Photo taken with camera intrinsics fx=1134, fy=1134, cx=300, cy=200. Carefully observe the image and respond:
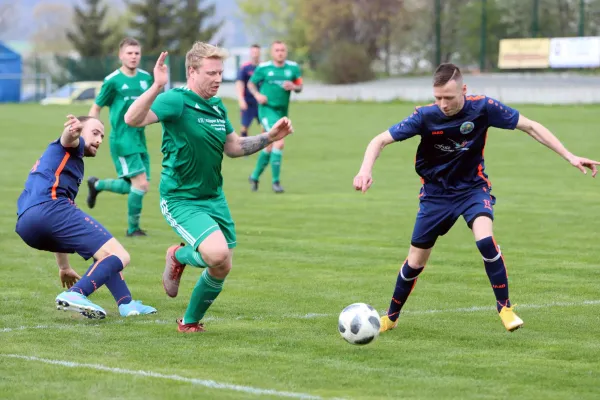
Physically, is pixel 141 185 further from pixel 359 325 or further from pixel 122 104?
pixel 359 325

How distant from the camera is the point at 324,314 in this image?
852 cm

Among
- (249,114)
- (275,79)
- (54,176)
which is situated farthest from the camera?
(249,114)

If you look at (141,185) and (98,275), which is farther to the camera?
(141,185)

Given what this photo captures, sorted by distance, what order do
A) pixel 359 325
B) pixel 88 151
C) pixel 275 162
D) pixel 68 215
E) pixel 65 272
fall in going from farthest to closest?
pixel 275 162
pixel 65 272
pixel 88 151
pixel 68 215
pixel 359 325

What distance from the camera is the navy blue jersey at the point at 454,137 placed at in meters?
7.71

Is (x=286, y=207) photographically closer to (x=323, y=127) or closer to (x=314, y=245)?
(x=314, y=245)

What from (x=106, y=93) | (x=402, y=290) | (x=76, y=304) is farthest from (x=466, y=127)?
(x=106, y=93)

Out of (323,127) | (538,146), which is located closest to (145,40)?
(323,127)

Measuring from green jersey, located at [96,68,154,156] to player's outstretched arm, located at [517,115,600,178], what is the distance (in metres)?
6.28

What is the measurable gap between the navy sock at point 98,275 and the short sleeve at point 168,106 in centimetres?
119

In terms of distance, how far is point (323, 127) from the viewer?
1324 inches

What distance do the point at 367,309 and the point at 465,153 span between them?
53.5 inches

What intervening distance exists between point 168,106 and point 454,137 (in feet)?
6.40

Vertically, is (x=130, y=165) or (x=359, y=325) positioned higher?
(x=359, y=325)
